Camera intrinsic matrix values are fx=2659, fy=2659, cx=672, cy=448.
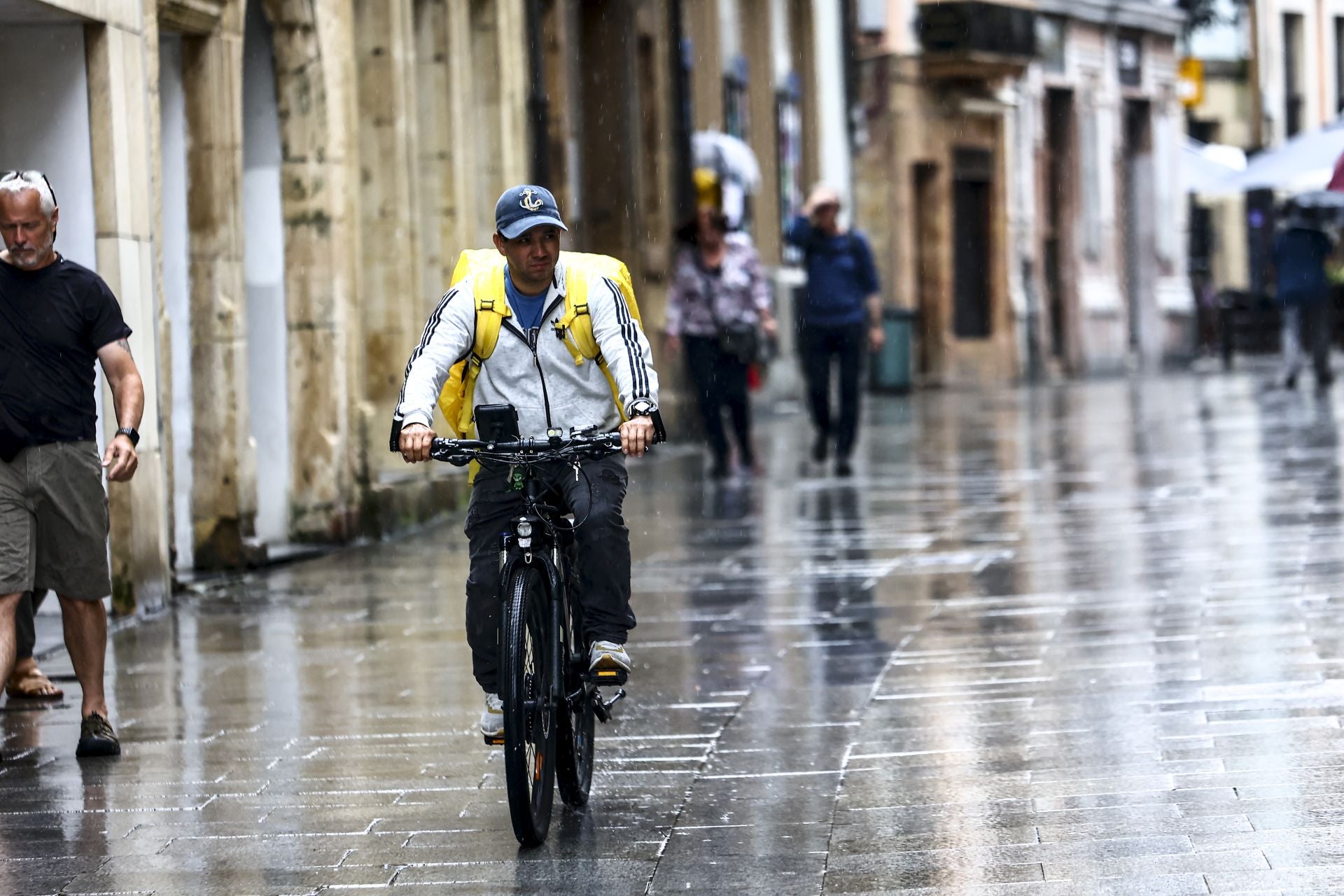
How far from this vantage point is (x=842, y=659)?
29.7ft

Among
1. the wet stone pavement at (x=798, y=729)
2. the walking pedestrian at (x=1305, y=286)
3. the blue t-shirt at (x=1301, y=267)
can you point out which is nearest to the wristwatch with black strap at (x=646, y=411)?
the wet stone pavement at (x=798, y=729)

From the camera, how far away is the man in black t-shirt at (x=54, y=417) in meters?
7.77

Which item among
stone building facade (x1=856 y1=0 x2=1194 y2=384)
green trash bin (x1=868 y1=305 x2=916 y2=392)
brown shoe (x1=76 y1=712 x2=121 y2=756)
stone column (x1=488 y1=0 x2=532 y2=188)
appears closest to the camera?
brown shoe (x1=76 y1=712 x2=121 y2=756)

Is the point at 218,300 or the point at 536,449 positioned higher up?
the point at 218,300

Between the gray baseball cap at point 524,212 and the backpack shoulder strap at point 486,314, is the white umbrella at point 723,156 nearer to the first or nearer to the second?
the backpack shoulder strap at point 486,314

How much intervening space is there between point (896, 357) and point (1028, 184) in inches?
267

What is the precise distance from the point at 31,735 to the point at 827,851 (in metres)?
3.18

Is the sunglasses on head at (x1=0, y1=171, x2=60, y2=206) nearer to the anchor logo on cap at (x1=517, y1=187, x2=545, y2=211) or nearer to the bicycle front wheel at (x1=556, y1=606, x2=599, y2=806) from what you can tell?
the anchor logo on cap at (x1=517, y1=187, x2=545, y2=211)

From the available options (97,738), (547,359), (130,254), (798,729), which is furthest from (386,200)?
(547,359)

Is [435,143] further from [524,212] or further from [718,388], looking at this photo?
[524,212]

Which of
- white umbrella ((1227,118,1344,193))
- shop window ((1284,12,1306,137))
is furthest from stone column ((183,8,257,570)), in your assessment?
shop window ((1284,12,1306,137))

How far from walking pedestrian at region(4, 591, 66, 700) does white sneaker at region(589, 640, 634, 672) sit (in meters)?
2.95

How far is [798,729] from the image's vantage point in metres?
7.67

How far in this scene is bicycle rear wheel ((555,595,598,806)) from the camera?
656 centimetres
